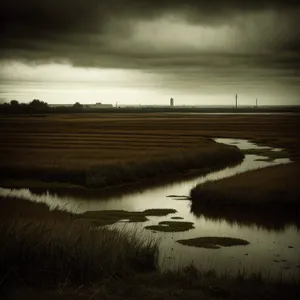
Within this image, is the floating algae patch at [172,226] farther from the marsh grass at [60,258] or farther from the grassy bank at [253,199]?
the marsh grass at [60,258]

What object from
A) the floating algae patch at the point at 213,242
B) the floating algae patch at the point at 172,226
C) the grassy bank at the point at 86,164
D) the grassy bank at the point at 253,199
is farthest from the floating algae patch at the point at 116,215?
the grassy bank at the point at 86,164

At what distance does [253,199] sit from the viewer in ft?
26.9

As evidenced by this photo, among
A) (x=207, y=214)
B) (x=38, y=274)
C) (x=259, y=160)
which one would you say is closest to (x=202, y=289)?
(x=38, y=274)

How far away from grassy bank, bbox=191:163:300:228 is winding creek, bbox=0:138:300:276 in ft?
0.91

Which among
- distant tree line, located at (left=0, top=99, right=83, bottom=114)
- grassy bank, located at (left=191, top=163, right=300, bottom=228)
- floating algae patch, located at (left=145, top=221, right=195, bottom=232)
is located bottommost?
floating algae patch, located at (left=145, top=221, right=195, bottom=232)

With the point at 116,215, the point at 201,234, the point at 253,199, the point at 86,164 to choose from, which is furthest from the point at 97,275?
the point at 86,164

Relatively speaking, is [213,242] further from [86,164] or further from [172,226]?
[86,164]

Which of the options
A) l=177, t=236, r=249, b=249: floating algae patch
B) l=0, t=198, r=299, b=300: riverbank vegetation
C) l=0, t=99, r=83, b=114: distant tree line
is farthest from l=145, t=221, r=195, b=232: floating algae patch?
l=0, t=99, r=83, b=114: distant tree line

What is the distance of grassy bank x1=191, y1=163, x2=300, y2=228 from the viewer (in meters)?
7.20

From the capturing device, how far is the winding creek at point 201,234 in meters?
5.16

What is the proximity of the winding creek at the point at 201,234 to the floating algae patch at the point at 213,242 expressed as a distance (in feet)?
0.42

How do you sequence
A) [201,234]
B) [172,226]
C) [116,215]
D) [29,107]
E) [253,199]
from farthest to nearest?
[253,199]
[116,215]
[172,226]
[201,234]
[29,107]

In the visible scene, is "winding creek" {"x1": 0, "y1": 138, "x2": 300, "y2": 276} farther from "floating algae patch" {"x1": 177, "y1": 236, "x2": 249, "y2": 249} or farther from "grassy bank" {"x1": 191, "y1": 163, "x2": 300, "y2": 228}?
"grassy bank" {"x1": 191, "y1": 163, "x2": 300, "y2": 228}

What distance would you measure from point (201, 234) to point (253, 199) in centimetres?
196
